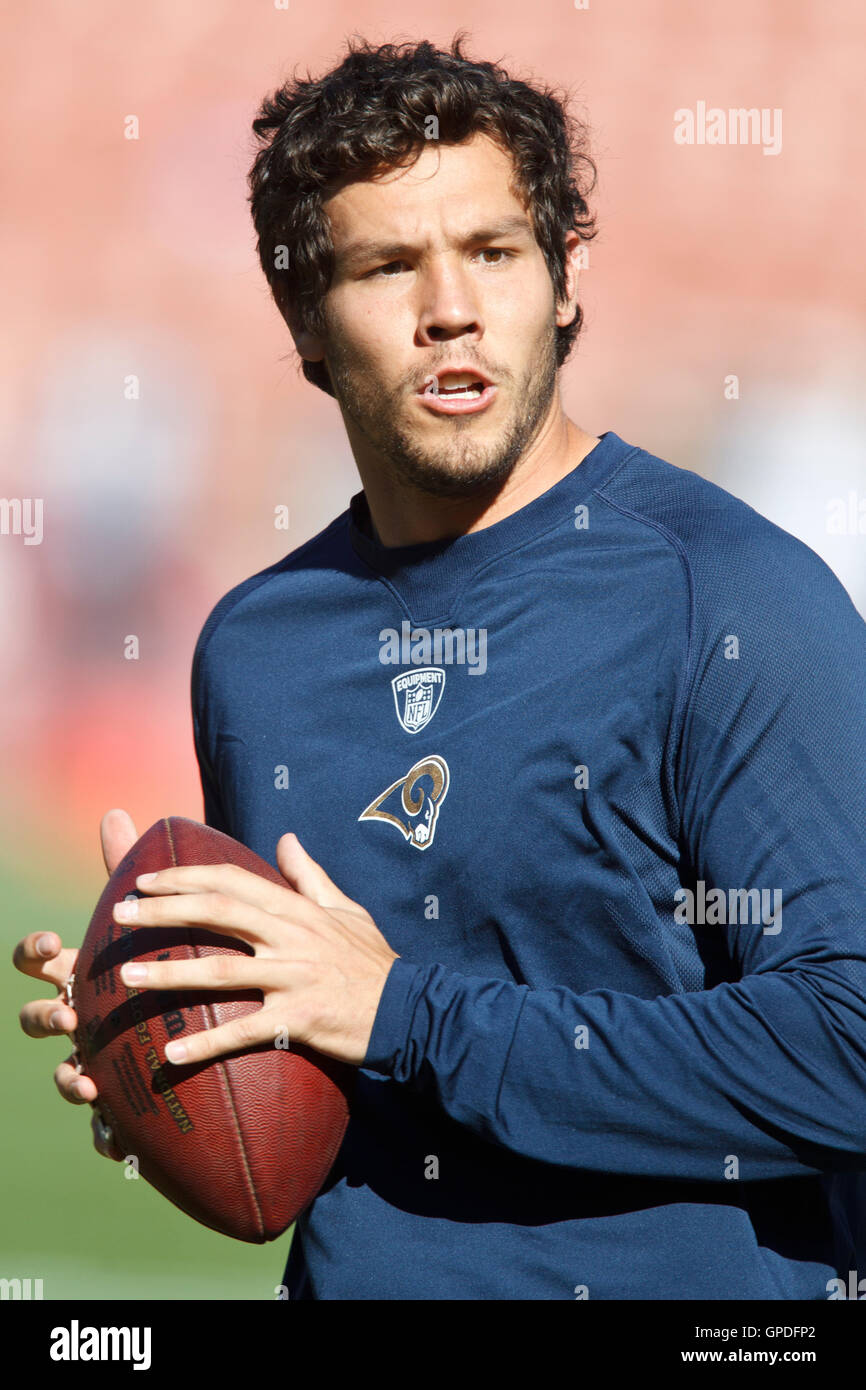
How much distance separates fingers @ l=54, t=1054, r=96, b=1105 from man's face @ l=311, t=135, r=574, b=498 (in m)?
0.82

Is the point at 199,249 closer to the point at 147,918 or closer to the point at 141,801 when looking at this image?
the point at 141,801

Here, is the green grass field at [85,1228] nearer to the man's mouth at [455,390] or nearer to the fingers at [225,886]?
the fingers at [225,886]

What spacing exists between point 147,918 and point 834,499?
24.8 ft

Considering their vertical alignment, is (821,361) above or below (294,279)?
above

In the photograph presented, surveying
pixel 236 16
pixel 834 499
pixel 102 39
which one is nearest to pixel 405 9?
pixel 236 16

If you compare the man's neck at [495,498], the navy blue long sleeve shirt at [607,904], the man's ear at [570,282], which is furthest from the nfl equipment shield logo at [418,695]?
the man's ear at [570,282]

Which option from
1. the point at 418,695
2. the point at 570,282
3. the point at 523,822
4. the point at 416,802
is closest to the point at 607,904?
the point at 523,822

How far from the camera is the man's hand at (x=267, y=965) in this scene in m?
1.47

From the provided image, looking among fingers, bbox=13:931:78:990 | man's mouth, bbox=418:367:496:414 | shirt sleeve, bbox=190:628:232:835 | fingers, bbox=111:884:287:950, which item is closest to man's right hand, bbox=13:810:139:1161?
fingers, bbox=13:931:78:990

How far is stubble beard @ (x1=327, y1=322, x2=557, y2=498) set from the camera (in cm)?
178

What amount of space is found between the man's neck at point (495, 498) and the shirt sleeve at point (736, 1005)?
383 mm

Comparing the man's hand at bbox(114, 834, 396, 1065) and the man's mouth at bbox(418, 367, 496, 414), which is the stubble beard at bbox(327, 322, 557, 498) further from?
the man's hand at bbox(114, 834, 396, 1065)

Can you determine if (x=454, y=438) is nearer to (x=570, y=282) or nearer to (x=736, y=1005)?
(x=570, y=282)

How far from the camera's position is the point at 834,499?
846 cm
